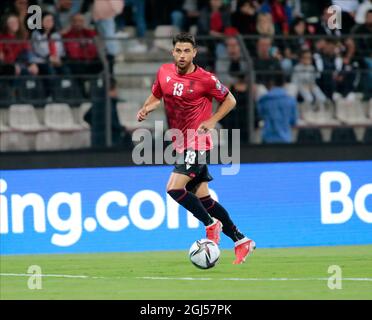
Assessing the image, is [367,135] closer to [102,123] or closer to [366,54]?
[366,54]

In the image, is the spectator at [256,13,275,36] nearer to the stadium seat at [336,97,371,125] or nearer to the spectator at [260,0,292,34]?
the spectator at [260,0,292,34]

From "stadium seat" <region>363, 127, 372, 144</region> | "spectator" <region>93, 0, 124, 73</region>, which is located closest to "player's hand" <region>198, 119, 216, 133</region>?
"stadium seat" <region>363, 127, 372, 144</region>

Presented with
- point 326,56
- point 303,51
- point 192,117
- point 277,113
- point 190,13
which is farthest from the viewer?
point 190,13

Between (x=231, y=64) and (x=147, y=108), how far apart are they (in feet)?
13.5

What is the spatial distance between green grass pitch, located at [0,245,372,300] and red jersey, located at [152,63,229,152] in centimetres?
148

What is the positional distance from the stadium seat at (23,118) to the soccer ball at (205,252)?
160 inches

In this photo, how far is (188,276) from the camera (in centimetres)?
1239

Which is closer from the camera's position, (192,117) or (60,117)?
(192,117)

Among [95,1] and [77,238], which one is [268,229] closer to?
[77,238]

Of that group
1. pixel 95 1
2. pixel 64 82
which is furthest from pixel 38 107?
pixel 95 1

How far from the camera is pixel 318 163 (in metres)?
15.8

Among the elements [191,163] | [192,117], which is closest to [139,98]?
[192,117]

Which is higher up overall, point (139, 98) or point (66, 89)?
point (66, 89)

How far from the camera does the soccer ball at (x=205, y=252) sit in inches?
484
